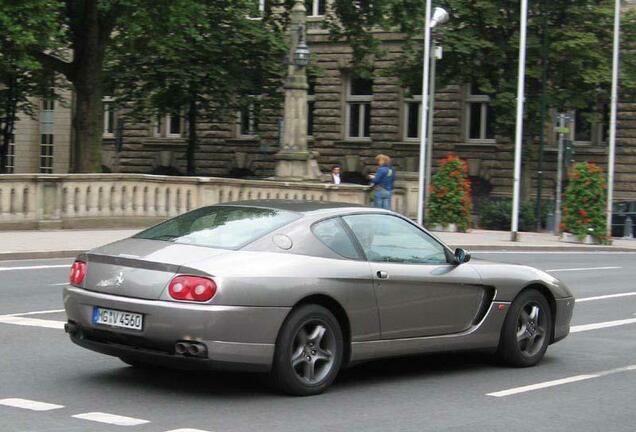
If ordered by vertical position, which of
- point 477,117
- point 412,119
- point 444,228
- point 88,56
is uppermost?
point 88,56

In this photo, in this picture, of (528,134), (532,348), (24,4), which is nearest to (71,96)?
(528,134)

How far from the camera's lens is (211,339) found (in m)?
8.06

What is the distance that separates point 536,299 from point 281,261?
9.04 ft

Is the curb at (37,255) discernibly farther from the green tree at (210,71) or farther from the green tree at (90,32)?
the green tree at (210,71)

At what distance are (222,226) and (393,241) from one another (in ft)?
4.36

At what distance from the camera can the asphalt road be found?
7.69 m

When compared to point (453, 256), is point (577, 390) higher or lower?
lower

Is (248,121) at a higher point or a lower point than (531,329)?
higher

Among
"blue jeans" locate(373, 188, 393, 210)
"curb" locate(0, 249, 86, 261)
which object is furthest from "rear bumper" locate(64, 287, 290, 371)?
"blue jeans" locate(373, 188, 393, 210)

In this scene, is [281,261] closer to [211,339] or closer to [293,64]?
[211,339]

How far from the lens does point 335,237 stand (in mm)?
9086

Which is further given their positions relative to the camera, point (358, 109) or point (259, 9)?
point (358, 109)

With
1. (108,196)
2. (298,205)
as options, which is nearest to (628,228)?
(108,196)

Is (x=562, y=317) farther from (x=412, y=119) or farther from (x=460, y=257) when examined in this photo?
(x=412, y=119)
